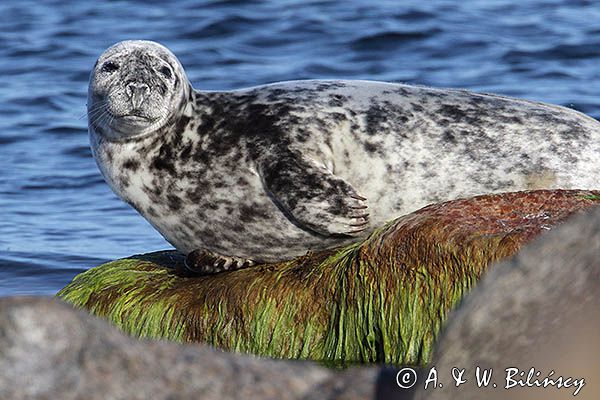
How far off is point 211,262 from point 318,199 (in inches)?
24.3

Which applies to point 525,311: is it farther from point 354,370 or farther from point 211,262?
Result: point 211,262

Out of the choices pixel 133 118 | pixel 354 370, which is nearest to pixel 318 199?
pixel 133 118

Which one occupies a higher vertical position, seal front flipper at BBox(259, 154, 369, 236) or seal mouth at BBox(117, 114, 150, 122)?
seal mouth at BBox(117, 114, 150, 122)

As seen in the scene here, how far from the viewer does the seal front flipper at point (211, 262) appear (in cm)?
653

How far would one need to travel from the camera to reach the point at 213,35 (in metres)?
16.5

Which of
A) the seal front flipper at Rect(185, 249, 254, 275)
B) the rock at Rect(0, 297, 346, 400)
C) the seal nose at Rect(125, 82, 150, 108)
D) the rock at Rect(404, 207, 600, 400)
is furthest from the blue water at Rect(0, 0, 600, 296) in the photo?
the rock at Rect(404, 207, 600, 400)

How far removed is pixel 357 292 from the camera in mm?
6109

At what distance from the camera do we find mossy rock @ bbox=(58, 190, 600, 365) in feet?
19.2

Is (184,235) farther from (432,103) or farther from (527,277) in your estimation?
(527,277)

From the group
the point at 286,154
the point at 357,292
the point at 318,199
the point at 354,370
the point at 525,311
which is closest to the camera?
the point at 525,311

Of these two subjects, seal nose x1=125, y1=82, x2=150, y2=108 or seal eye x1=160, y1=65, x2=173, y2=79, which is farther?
seal eye x1=160, y1=65, x2=173, y2=79

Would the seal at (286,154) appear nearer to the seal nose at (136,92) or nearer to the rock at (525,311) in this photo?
the seal nose at (136,92)

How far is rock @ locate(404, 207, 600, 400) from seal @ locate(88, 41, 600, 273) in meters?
3.06

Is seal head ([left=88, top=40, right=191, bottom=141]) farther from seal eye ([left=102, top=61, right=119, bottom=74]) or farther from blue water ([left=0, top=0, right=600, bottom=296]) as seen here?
blue water ([left=0, top=0, right=600, bottom=296])
